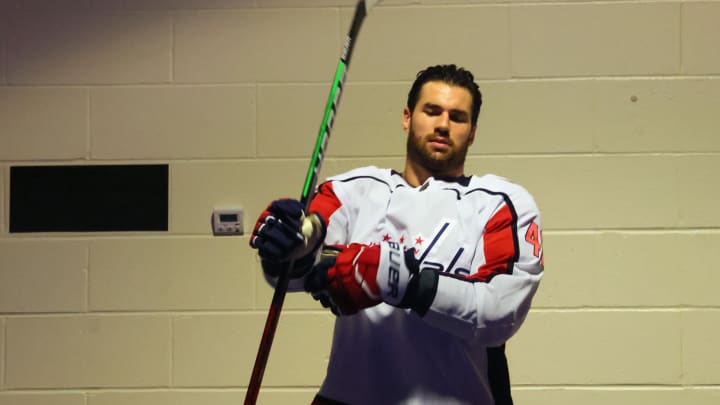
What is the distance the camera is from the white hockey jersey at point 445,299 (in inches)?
66.9

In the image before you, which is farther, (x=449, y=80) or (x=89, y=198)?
(x=89, y=198)

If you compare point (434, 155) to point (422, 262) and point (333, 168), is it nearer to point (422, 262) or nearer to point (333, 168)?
point (422, 262)

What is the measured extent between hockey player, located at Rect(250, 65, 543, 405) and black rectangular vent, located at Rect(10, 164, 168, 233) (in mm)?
915

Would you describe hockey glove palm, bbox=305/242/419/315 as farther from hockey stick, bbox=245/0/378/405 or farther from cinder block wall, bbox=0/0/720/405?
cinder block wall, bbox=0/0/720/405

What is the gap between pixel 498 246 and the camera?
5.77ft

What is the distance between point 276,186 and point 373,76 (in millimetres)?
433

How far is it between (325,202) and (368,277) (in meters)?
0.32

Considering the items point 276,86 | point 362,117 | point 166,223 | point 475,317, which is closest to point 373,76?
point 362,117

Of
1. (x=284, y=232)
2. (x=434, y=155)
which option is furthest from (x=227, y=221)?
(x=284, y=232)

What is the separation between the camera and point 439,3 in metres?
2.68

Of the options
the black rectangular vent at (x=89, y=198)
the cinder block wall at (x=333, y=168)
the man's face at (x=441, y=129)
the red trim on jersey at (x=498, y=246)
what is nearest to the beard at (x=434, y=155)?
the man's face at (x=441, y=129)

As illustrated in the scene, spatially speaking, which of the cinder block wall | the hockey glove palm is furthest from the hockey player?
the cinder block wall

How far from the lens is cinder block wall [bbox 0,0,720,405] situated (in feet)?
8.59

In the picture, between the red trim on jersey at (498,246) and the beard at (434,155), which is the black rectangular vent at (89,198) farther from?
the red trim on jersey at (498,246)
